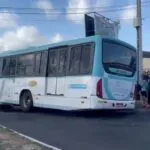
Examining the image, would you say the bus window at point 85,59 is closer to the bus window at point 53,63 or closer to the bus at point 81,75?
the bus at point 81,75

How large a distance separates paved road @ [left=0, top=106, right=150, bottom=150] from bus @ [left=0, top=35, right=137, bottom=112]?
2.89ft

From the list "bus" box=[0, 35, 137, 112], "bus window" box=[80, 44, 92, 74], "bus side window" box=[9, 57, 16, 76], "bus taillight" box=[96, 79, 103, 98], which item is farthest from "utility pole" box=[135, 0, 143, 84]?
"bus taillight" box=[96, 79, 103, 98]

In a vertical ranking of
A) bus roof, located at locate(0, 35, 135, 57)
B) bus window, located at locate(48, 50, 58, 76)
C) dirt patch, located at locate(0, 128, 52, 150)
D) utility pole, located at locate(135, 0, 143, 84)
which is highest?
utility pole, located at locate(135, 0, 143, 84)

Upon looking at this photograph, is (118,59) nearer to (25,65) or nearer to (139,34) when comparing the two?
(25,65)

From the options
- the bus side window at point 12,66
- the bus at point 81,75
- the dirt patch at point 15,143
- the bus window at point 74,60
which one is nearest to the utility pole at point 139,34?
the bus at point 81,75

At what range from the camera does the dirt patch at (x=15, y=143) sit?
926 centimetres

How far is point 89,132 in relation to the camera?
11984 millimetres

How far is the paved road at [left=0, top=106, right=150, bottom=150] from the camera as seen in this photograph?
9875 millimetres

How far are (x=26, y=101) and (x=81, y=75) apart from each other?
14.2 ft

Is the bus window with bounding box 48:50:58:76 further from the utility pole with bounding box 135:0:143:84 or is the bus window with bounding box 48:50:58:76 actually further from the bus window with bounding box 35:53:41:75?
the utility pole with bounding box 135:0:143:84

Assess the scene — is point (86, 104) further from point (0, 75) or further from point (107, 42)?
point (0, 75)

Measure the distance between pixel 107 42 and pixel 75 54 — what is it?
131cm

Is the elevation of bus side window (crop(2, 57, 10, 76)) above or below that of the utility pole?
below

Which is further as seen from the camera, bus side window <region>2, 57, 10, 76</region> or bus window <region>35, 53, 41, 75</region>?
bus side window <region>2, 57, 10, 76</region>
